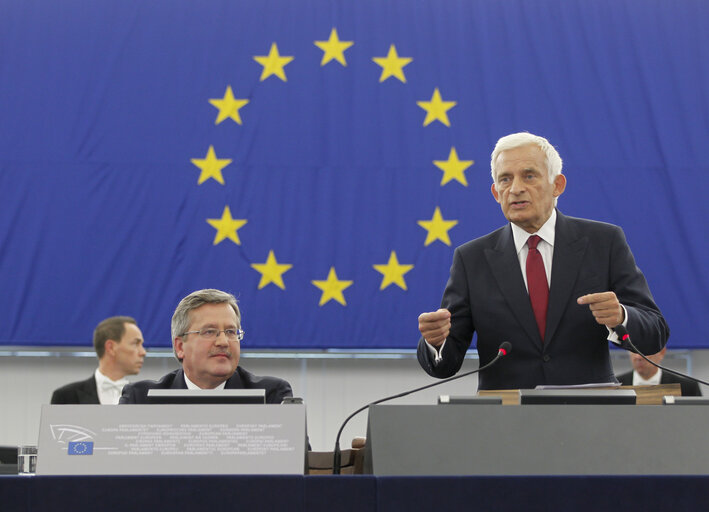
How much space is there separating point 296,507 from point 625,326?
1.02 m

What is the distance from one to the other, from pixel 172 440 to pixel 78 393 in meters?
3.17

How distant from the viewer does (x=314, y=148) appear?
16.6 ft

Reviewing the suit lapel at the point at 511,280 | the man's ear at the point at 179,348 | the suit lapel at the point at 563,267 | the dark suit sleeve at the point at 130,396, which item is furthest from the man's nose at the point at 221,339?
the suit lapel at the point at 563,267

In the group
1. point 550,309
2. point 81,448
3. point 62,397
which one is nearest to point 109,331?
point 62,397

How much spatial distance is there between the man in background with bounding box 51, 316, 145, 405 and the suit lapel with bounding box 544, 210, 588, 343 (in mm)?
2726

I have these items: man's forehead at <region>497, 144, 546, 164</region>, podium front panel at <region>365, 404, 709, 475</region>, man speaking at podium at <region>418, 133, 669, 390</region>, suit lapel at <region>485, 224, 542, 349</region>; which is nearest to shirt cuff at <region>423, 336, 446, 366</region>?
man speaking at podium at <region>418, 133, 669, 390</region>

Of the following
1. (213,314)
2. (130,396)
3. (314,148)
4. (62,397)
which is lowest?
(130,396)

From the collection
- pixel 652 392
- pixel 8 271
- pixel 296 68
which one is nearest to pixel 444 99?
pixel 296 68

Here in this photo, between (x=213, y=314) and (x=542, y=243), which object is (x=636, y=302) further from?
(x=213, y=314)

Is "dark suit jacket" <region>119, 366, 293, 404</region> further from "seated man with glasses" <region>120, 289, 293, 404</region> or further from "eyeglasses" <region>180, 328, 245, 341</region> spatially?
"eyeglasses" <region>180, 328, 245, 341</region>

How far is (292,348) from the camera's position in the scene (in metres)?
4.89

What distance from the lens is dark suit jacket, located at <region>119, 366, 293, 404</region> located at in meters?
2.41

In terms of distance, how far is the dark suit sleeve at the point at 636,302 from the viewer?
217 cm

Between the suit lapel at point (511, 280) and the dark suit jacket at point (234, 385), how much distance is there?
66cm
